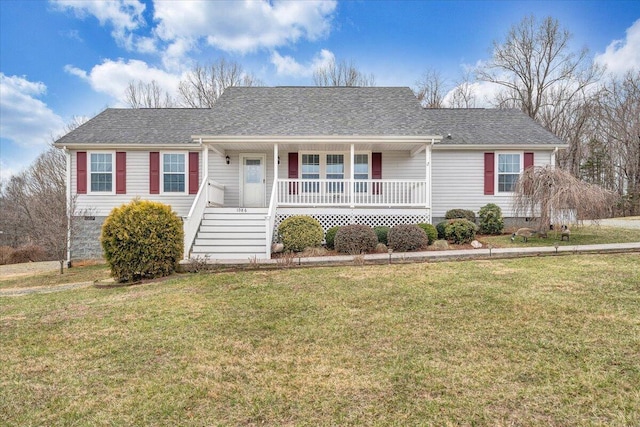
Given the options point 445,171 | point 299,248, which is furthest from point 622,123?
point 299,248

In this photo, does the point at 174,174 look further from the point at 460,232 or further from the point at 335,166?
the point at 460,232

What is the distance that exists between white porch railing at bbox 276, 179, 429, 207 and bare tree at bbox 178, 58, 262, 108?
18.7 metres

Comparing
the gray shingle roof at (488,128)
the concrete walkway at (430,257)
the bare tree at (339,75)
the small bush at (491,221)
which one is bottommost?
the concrete walkway at (430,257)

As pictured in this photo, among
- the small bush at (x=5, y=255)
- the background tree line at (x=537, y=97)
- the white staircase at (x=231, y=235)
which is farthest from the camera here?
the background tree line at (x=537, y=97)

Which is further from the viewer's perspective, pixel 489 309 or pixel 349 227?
pixel 349 227

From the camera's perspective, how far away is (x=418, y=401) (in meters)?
2.82

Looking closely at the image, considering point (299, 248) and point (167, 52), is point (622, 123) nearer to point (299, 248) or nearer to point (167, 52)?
point (299, 248)

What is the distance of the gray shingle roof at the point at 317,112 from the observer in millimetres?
11914

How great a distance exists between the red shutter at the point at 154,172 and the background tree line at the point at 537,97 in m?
14.2

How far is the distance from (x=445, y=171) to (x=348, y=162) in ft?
12.5

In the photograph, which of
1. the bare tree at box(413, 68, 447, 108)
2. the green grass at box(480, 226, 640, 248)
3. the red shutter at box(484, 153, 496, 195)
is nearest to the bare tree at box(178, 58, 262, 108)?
the bare tree at box(413, 68, 447, 108)

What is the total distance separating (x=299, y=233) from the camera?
10266 millimetres

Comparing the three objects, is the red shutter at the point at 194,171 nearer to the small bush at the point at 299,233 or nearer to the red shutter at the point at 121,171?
the red shutter at the point at 121,171

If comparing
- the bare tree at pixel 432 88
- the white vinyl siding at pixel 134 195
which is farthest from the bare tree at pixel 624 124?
the white vinyl siding at pixel 134 195
